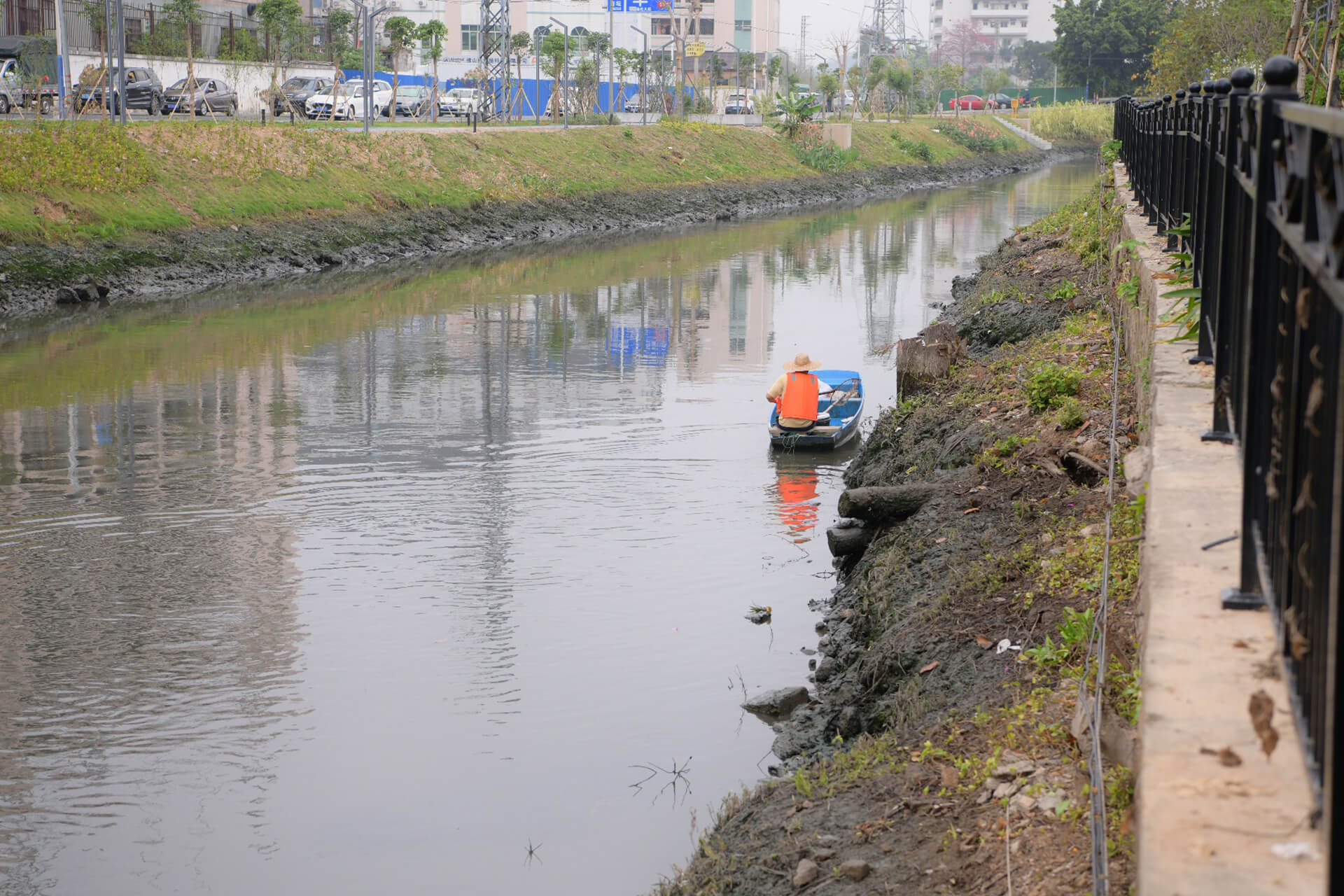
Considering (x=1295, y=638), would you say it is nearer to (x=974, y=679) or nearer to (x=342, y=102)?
(x=974, y=679)

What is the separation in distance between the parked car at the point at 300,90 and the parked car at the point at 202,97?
311 cm

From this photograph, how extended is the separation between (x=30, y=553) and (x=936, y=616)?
7656 millimetres

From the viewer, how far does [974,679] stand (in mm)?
7367

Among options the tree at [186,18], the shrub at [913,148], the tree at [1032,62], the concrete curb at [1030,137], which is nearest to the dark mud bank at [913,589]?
the tree at [186,18]

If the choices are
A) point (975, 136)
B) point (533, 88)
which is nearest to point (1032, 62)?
point (975, 136)

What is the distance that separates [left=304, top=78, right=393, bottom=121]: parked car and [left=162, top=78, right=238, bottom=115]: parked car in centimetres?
311

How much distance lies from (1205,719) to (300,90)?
52.2 meters

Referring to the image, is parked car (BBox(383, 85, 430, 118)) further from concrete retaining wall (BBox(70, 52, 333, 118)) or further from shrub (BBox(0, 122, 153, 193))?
shrub (BBox(0, 122, 153, 193))

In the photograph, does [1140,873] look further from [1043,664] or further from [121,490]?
A: [121,490]

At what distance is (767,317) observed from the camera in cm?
2744

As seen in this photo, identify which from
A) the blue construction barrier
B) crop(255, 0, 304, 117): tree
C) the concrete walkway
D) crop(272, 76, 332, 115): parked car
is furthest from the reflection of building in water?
the blue construction barrier

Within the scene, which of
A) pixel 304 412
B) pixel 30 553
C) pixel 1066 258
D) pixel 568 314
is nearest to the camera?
pixel 30 553

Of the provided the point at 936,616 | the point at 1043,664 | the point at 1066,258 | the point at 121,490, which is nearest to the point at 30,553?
the point at 121,490

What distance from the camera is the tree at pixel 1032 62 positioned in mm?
153625
